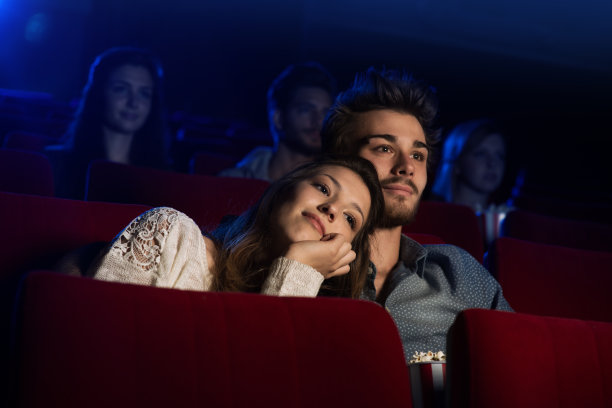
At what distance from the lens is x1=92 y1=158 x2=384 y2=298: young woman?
0.62 m

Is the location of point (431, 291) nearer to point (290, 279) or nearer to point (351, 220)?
Result: point (351, 220)

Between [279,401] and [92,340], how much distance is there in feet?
0.39

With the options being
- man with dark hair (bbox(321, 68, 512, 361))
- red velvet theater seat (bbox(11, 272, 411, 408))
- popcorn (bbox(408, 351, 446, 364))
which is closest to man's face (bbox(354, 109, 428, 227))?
man with dark hair (bbox(321, 68, 512, 361))

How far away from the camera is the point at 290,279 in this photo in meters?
0.64

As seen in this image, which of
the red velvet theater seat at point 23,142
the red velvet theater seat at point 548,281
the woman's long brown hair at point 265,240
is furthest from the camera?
the red velvet theater seat at point 23,142

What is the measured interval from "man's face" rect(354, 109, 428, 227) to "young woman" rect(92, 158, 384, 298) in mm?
48

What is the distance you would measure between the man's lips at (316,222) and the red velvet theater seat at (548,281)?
0.33 m

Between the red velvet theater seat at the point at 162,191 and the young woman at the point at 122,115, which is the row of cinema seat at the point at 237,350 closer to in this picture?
the red velvet theater seat at the point at 162,191

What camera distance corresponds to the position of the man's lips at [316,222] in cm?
73

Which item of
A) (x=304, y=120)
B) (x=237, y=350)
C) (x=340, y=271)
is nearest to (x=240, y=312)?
(x=237, y=350)

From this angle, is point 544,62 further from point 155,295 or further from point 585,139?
point 155,295

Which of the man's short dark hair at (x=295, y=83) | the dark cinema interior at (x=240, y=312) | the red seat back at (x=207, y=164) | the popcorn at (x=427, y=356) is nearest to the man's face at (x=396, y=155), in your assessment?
the dark cinema interior at (x=240, y=312)

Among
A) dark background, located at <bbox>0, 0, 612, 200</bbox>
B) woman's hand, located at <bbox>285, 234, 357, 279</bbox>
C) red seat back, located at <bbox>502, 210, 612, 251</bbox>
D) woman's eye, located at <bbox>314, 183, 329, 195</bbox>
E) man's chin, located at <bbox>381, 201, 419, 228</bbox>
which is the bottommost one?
red seat back, located at <bbox>502, 210, 612, 251</bbox>

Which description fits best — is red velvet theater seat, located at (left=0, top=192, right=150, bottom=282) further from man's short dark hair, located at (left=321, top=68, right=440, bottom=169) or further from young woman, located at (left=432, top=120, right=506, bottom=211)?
young woman, located at (left=432, top=120, right=506, bottom=211)
